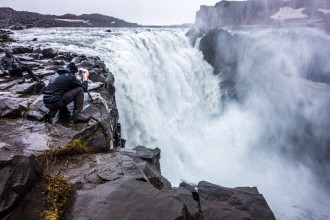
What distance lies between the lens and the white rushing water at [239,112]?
14820 millimetres

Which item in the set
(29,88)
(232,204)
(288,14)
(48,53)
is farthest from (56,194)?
(288,14)

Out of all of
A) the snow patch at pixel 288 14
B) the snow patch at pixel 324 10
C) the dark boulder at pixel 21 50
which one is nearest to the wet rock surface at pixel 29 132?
the dark boulder at pixel 21 50

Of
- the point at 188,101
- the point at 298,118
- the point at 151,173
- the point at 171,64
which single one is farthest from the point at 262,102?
the point at 151,173

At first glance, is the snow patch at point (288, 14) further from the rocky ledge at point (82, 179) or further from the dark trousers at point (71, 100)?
the dark trousers at point (71, 100)

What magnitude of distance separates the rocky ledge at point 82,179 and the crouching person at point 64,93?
0.30 metres

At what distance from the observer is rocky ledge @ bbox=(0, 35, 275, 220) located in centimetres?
400

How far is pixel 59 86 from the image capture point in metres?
6.74

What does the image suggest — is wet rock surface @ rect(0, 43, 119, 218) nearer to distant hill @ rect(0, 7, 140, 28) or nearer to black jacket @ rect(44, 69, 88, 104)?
black jacket @ rect(44, 69, 88, 104)

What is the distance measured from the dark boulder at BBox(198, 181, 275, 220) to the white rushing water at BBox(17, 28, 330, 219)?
6.49 m

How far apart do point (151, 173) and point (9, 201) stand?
3373 millimetres

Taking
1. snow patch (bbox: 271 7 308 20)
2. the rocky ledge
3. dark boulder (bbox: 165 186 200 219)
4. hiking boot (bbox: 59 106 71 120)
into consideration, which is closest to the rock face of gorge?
snow patch (bbox: 271 7 308 20)

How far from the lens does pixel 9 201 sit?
385 cm

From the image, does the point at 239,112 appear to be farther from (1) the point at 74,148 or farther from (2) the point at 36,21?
(2) the point at 36,21

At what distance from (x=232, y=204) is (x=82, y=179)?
4079mm
